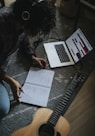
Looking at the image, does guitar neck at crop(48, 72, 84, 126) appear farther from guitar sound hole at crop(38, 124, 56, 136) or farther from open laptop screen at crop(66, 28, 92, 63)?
open laptop screen at crop(66, 28, 92, 63)

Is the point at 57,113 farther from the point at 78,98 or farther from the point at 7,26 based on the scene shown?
the point at 7,26

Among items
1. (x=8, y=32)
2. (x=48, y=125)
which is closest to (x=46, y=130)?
(x=48, y=125)

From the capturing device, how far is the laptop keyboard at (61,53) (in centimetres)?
184

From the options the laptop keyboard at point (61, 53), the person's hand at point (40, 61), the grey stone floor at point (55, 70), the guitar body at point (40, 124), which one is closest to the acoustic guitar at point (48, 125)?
the guitar body at point (40, 124)

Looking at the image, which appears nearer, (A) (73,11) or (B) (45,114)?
(B) (45,114)

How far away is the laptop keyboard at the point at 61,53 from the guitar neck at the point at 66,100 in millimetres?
243

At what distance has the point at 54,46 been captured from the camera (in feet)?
6.39

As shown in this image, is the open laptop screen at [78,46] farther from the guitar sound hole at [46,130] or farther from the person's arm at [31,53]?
the guitar sound hole at [46,130]

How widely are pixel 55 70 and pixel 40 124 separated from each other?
0.60 m

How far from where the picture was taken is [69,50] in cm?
190

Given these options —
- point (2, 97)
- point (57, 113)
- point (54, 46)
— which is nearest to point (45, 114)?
point (57, 113)

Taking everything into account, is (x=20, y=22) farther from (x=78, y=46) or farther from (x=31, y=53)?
(x=78, y=46)

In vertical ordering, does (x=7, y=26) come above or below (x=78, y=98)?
above

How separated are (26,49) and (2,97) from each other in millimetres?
430
